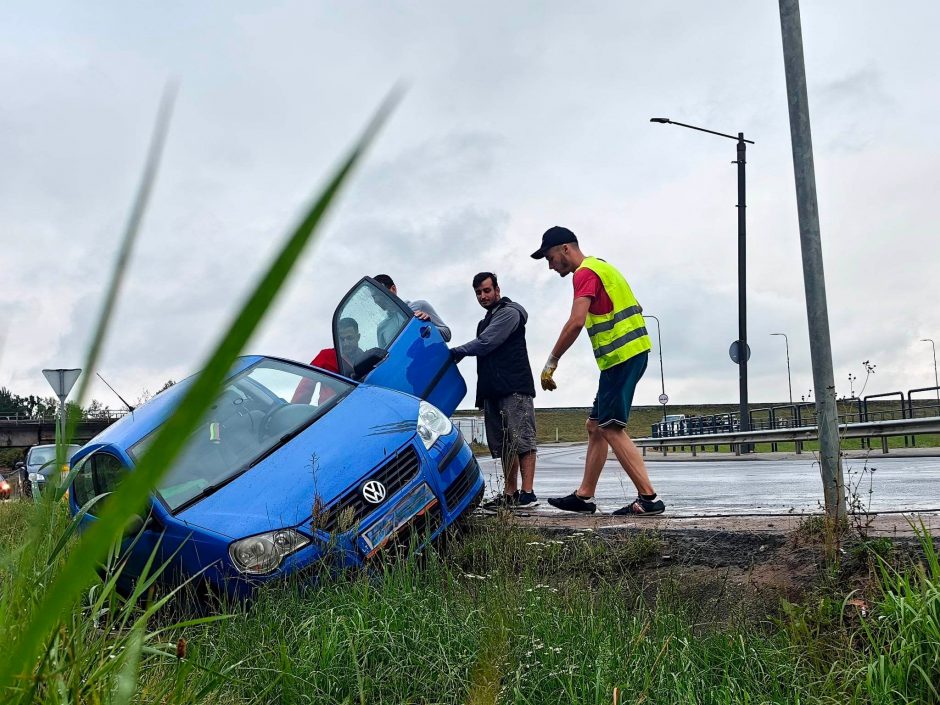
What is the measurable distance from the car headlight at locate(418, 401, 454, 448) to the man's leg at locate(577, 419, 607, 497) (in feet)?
3.51

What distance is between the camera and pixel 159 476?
300 millimetres

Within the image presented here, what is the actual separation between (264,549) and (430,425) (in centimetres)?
153

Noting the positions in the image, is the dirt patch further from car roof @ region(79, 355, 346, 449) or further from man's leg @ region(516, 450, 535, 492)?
car roof @ region(79, 355, 346, 449)

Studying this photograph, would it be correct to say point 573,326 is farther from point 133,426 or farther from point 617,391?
point 133,426

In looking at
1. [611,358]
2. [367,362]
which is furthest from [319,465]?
[611,358]

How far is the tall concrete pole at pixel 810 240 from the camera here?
189 inches

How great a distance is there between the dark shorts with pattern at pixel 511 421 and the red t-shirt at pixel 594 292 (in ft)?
3.14

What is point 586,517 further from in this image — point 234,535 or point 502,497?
point 234,535

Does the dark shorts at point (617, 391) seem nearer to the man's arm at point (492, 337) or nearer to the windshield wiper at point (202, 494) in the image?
the man's arm at point (492, 337)

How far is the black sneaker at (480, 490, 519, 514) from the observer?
5.57m

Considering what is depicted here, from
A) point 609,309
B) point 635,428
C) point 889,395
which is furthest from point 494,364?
point 635,428

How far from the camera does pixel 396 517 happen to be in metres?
5.28

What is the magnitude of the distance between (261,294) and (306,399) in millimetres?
6177

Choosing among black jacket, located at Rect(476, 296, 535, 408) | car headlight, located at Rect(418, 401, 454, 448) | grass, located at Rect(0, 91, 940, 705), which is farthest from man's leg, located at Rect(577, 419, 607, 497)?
grass, located at Rect(0, 91, 940, 705)
